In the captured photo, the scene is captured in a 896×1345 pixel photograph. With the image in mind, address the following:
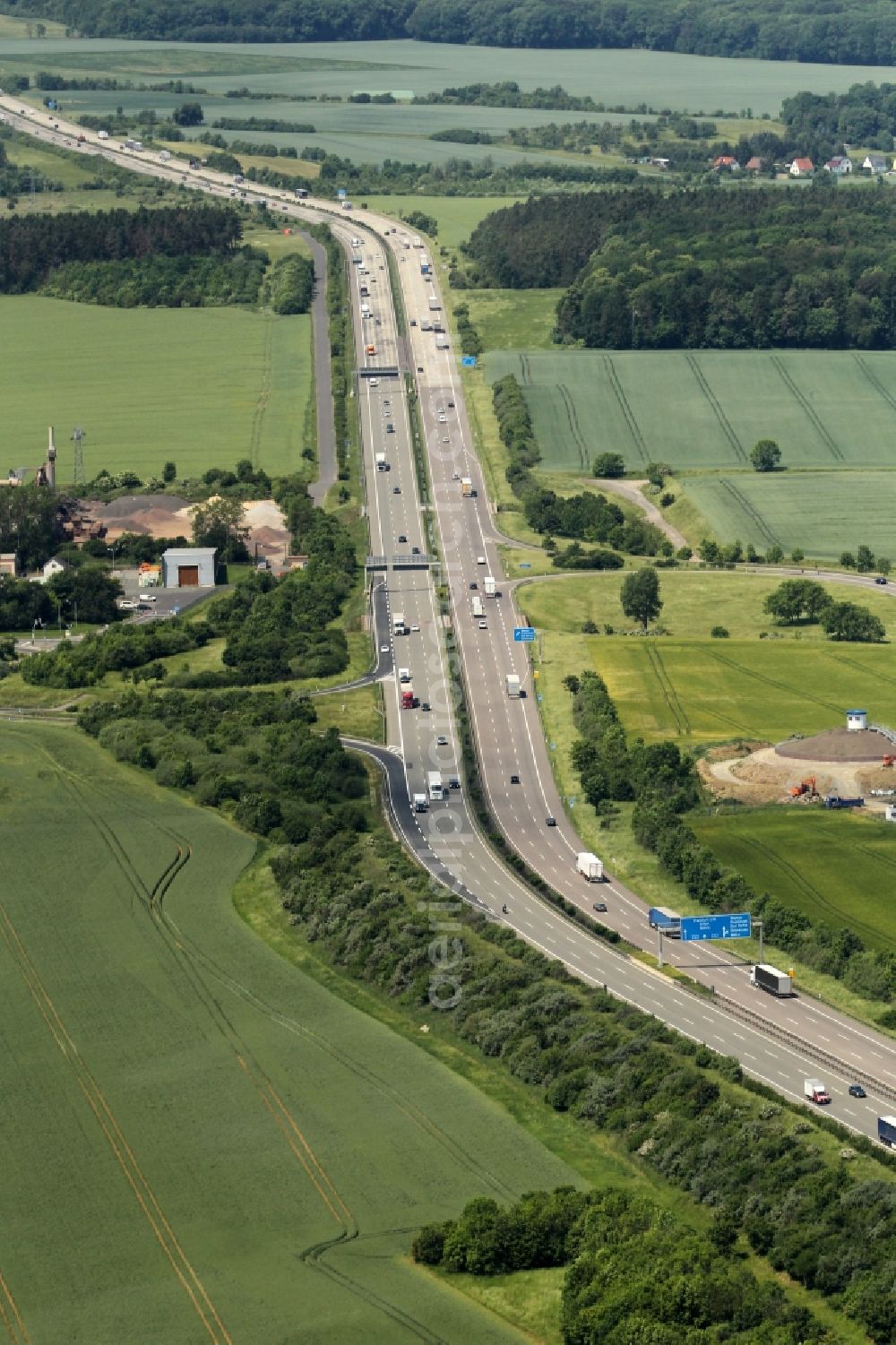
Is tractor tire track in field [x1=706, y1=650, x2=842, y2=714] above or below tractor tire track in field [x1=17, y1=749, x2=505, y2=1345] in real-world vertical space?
above

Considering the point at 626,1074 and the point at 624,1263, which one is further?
the point at 626,1074

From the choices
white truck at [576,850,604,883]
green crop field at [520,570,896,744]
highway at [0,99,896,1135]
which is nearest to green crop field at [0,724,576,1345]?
highway at [0,99,896,1135]

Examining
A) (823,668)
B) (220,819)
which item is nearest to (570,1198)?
(220,819)

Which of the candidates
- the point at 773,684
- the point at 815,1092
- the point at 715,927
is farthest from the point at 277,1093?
the point at 773,684

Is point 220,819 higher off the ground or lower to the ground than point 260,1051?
higher

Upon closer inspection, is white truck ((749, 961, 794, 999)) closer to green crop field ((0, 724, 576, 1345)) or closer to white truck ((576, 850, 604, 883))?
green crop field ((0, 724, 576, 1345))

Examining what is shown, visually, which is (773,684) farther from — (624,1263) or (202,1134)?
(624,1263)

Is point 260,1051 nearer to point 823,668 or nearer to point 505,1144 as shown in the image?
point 505,1144
